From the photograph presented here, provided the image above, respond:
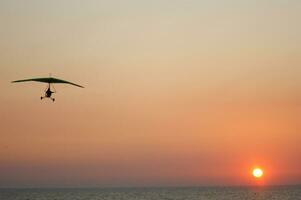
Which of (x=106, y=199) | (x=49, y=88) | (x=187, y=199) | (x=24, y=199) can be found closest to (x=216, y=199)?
(x=187, y=199)

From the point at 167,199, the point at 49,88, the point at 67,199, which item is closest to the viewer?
the point at 49,88

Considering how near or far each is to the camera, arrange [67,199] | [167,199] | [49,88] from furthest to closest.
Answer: [67,199], [167,199], [49,88]

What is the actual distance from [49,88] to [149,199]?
109 meters

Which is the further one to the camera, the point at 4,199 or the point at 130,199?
the point at 4,199

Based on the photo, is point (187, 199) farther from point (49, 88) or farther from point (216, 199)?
point (49, 88)

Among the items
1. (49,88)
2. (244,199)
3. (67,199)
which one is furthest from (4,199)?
(49,88)

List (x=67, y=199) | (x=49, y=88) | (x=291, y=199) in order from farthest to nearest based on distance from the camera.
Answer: (x=67, y=199)
(x=291, y=199)
(x=49, y=88)

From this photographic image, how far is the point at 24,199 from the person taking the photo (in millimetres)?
162000

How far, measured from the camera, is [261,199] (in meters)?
142

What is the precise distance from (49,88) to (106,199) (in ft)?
375

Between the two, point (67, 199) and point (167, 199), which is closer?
point (167, 199)

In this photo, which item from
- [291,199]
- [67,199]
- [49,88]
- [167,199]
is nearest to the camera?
[49,88]

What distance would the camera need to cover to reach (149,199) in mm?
151750

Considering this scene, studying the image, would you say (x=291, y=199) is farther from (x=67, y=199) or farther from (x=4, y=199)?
(x=4, y=199)
